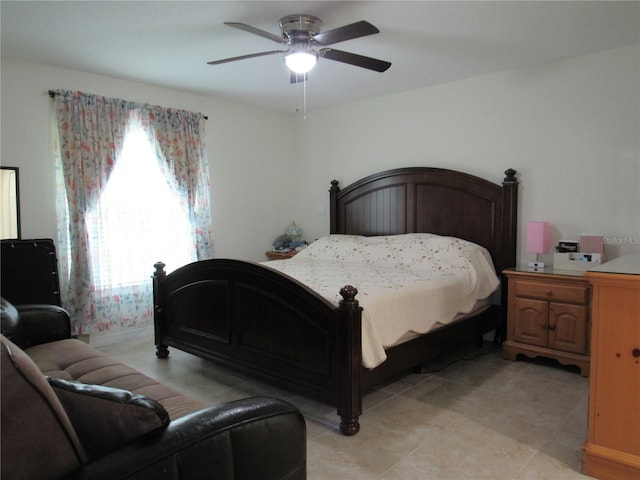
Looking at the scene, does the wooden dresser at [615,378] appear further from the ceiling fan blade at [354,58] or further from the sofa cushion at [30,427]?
the sofa cushion at [30,427]

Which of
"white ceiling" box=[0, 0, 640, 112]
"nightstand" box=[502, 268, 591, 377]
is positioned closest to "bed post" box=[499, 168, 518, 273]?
"nightstand" box=[502, 268, 591, 377]

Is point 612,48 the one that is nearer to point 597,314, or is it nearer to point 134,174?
point 597,314

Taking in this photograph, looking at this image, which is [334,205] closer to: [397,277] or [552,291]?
[397,277]

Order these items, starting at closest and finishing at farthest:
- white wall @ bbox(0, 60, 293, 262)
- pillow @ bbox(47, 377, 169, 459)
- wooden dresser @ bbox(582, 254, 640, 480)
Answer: pillow @ bbox(47, 377, 169, 459) → wooden dresser @ bbox(582, 254, 640, 480) → white wall @ bbox(0, 60, 293, 262)

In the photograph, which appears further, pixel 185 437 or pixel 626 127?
pixel 626 127

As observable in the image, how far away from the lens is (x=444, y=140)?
14.2 feet

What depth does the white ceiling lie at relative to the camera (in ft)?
8.67

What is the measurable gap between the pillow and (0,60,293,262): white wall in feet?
10.7

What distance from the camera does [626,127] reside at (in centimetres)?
332

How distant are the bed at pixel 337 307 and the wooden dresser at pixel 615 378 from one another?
42.6 inches

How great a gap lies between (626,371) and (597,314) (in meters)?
0.26

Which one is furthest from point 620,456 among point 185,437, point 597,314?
point 185,437

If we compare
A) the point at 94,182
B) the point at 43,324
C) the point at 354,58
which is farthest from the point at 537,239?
the point at 94,182

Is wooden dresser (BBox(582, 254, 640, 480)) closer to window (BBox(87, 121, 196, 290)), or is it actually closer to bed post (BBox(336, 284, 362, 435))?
bed post (BBox(336, 284, 362, 435))
